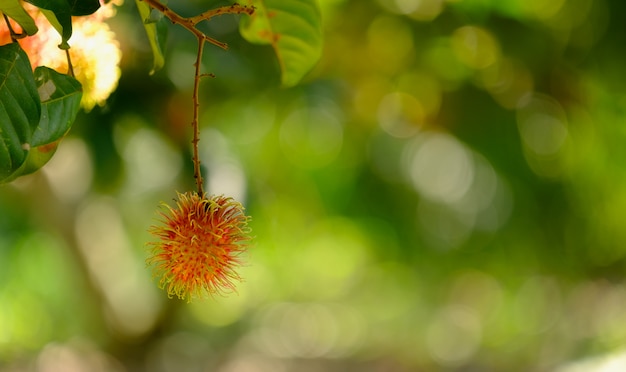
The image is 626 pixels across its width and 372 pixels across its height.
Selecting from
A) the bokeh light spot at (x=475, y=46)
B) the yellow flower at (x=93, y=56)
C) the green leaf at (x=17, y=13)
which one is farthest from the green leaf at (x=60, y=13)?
the bokeh light spot at (x=475, y=46)

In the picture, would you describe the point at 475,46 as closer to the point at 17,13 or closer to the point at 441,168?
the point at 441,168

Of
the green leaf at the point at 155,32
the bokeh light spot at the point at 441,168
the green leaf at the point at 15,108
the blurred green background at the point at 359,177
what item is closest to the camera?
the green leaf at the point at 15,108

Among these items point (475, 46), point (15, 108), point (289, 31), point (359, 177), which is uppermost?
point (475, 46)

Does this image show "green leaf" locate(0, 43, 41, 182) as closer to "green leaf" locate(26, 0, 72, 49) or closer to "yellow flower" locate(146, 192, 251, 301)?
"green leaf" locate(26, 0, 72, 49)

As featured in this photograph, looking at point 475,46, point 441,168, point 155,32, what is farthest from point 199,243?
point 441,168

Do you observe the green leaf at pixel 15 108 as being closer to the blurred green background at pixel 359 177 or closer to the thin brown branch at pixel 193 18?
the thin brown branch at pixel 193 18

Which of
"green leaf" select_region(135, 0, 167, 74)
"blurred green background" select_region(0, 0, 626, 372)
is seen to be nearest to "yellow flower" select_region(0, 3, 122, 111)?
"green leaf" select_region(135, 0, 167, 74)

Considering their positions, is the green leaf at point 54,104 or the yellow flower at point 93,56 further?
the yellow flower at point 93,56
